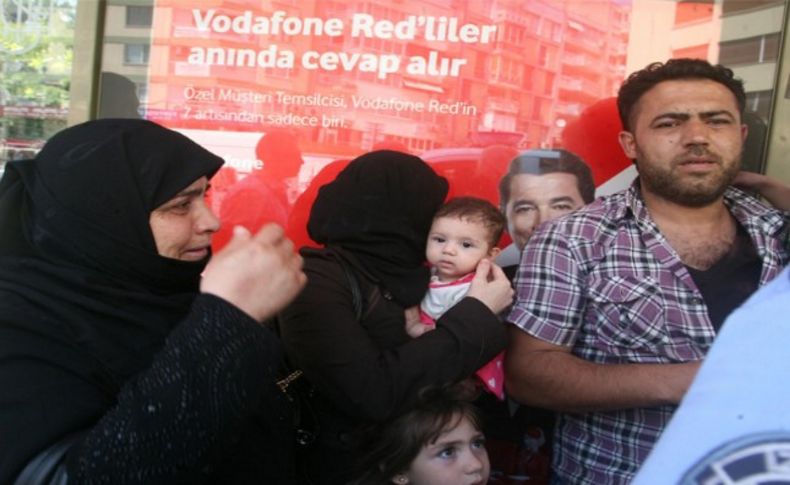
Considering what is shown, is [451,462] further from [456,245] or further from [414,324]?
[456,245]

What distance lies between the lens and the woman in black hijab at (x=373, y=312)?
1932 mm

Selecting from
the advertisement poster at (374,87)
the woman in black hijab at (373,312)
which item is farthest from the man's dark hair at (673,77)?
the woman in black hijab at (373,312)

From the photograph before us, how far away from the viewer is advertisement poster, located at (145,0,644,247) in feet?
8.96

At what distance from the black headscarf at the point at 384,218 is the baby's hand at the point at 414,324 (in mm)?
33

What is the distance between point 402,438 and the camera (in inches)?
84.2

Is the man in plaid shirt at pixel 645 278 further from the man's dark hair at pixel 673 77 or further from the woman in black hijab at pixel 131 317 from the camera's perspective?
the woman in black hijab at pixel 131 317

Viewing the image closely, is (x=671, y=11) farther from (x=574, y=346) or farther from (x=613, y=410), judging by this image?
(x=613, y=410)

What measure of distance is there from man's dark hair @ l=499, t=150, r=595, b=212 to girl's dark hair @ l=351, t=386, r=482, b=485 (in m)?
0.92

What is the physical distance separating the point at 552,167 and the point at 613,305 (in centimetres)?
80

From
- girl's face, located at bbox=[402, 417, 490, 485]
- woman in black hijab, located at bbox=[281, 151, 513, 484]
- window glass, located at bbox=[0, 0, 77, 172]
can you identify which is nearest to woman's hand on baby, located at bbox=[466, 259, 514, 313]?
woman in black hijab, located at bbox=[281, 151, 513, 484]

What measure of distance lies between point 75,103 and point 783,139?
2792 mm

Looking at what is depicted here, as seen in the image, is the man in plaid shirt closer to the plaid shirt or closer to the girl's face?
the plaid shirt

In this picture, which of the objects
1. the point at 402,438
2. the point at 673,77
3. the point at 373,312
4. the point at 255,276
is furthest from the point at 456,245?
the point at 255,276

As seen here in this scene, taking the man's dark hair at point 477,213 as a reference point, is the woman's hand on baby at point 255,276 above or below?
below
